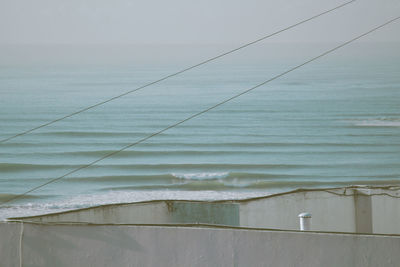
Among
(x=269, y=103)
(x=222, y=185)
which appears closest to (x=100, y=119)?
(x=269, y=103)

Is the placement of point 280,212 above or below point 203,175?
below

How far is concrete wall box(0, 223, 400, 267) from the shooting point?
660cm

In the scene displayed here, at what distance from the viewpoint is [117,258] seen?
24.3ft

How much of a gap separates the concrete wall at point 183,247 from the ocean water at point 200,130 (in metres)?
24.6

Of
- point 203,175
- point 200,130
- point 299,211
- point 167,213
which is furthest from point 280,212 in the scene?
point 200,130

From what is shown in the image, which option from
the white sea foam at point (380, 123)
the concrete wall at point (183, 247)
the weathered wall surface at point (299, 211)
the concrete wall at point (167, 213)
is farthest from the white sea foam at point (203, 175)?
the concrete wall at point (183, 247)

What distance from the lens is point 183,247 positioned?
7.14 metres

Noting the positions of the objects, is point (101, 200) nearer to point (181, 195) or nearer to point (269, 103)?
point (181, 195)

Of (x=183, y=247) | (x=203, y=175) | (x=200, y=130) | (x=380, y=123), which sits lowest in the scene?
(x=183, y=247)

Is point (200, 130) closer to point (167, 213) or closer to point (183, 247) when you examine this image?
point (167, 213)

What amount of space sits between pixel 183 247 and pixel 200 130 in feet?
160

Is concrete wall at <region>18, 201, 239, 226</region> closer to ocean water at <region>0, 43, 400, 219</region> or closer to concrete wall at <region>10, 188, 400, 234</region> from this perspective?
concrete wall at <region>10, 188, 400, 234</region>

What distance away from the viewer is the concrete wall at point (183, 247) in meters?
6.60

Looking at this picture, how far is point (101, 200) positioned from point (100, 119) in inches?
1029
